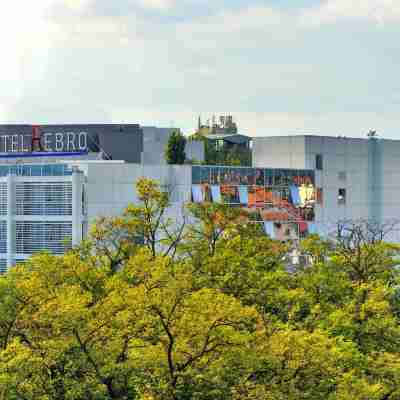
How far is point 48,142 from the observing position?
15412 centimetres

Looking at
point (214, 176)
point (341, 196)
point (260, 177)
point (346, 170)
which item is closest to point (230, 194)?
point (214, 176)

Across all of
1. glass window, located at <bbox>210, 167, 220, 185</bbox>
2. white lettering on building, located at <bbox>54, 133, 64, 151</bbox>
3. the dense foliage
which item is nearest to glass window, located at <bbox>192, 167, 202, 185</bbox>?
glass window, located at <bbox>210, 167, 220, 185</bbox>

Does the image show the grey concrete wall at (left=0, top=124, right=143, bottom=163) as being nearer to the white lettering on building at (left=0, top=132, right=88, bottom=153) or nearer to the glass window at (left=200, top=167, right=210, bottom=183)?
the white lettering on building at (left=0, top=132, right=88, bottom=153)

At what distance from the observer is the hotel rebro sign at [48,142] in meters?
151

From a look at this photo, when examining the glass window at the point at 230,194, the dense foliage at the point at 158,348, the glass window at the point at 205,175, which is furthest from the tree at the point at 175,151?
the dense foliage at the point at 158,348

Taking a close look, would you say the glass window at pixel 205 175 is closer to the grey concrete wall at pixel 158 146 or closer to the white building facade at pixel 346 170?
the white building facade at pixel 346 170

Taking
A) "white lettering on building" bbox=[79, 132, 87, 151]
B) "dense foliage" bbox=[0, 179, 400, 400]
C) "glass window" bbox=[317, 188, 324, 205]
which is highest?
"white lettering on building" bbox=[79, 132, 87, 151]

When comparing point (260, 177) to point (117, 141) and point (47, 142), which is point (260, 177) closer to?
point (47, 142)

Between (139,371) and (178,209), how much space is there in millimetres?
80073

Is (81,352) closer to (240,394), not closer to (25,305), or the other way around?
(25,305)

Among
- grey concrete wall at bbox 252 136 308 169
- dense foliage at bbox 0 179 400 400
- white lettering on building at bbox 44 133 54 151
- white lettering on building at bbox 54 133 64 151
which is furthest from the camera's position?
white lettering on building at bbox 44 133 54 151

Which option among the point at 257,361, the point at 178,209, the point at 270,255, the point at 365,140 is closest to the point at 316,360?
the point at 257,361

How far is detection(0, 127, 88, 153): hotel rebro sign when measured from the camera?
497 feet

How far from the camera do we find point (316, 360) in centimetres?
4975
